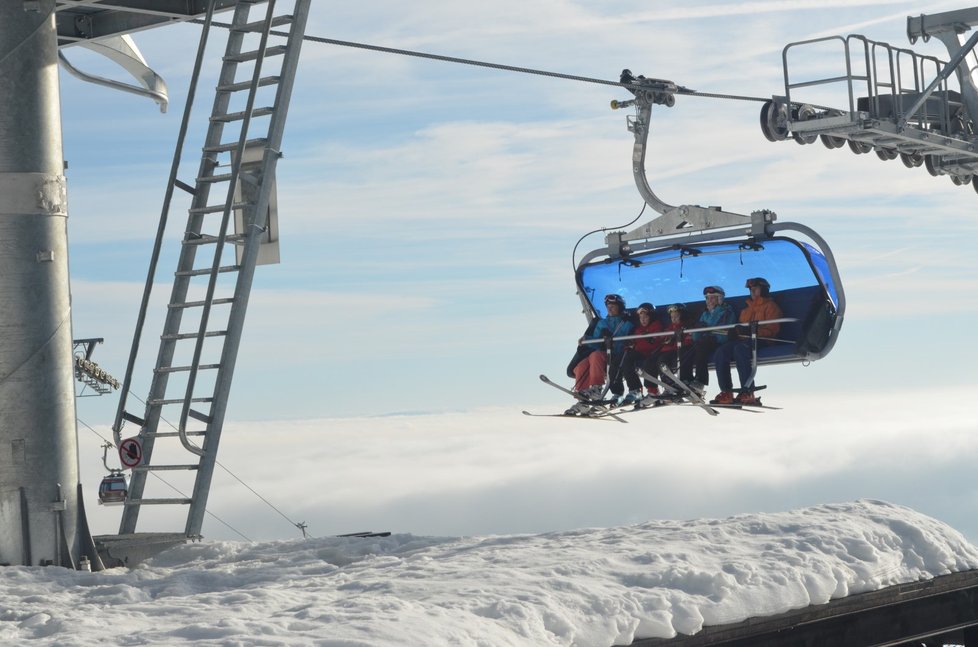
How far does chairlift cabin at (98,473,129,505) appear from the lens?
12117 mm

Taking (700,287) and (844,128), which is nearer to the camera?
(844,128)

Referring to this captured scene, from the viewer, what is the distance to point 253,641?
7.08 m

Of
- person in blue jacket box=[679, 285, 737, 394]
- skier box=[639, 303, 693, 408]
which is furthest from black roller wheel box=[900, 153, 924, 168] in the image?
skier box=[639, 303, 693, 408]

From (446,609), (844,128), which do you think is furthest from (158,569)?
(844,128)

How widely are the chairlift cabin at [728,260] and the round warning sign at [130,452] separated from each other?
19.3 ft

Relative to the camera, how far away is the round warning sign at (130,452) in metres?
12.0

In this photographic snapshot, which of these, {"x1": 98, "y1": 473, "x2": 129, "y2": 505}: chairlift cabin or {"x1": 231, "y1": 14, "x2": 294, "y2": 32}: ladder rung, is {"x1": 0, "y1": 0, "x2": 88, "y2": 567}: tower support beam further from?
{"x1": 231, "y1": 14, "x2": 294, "y2": 32}: ladder rung

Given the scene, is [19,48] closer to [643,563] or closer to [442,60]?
[442,60]

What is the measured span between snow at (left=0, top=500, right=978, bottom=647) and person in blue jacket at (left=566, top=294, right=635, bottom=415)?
4.13 meters

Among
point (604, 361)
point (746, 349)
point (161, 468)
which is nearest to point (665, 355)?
point (604, 361)

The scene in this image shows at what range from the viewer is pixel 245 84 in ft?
39.9

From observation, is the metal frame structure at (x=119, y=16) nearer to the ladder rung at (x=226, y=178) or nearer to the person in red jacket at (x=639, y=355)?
the ladder rung at (x=226, y=178)

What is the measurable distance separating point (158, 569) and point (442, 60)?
671cm

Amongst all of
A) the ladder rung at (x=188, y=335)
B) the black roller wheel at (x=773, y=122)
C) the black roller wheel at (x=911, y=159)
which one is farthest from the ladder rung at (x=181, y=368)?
the black roller wheel at (x=911, y=159)
